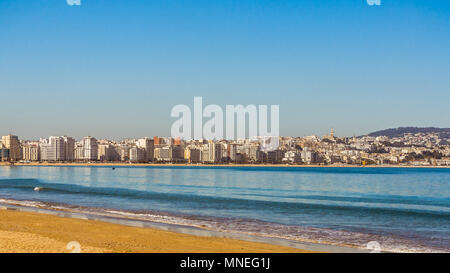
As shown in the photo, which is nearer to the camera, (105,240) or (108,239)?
(105,240)

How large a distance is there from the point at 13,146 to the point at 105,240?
177145 millimetres

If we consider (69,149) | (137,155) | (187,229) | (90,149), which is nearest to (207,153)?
(137,155)

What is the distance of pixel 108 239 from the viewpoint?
1175cm

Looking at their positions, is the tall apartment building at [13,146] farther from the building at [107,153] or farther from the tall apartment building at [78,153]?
the building at [107,153]

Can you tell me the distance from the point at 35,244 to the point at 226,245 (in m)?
4.42

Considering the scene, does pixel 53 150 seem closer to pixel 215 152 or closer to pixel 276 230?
pixel 215 152

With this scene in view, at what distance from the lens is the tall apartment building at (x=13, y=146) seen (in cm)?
16975

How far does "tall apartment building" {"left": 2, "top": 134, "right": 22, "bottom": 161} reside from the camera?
557 feet

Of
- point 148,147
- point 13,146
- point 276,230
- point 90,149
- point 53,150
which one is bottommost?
point 276,230

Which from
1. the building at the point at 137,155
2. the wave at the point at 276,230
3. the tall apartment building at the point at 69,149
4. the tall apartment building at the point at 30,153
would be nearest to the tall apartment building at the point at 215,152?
the building at the point at 137,155

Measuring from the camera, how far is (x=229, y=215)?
1794 centimetres
